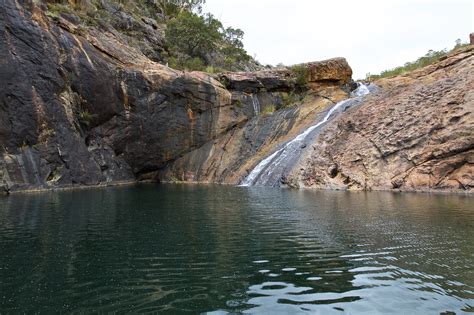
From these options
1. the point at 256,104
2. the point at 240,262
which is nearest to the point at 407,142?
the point at 256,104

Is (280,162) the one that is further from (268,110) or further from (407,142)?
(268,110)

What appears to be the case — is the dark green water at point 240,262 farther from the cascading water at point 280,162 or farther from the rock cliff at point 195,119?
the cascading water at point 280,162

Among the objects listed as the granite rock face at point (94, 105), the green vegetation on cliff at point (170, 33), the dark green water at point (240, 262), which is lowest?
the dark green water at point (240, 262)

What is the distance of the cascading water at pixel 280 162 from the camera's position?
40.9 metres

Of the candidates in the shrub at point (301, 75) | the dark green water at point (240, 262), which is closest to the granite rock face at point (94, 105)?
the shrub at point (301, 75)

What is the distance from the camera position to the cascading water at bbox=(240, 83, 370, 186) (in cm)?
4088

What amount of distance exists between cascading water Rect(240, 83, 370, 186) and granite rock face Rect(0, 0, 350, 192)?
7780 millimetres

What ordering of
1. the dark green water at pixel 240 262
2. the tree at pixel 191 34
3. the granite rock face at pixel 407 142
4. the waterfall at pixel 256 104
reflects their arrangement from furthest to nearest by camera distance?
the tree at pixel 191 34 < the waterfall at pixel 256 104 < the granite rock face at pixel 407 142 < the dark green water at pixel 240 262

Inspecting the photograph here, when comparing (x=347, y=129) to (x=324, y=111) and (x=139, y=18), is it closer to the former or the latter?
(x=324, y=111)

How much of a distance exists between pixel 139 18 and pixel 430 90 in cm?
4483

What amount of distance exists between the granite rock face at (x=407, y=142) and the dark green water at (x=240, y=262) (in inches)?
505

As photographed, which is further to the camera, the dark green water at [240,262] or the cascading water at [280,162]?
the cascading water at [280,162]

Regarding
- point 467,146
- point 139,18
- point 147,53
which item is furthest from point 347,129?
point 139,18

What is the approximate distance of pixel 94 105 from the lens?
43.4 metres
